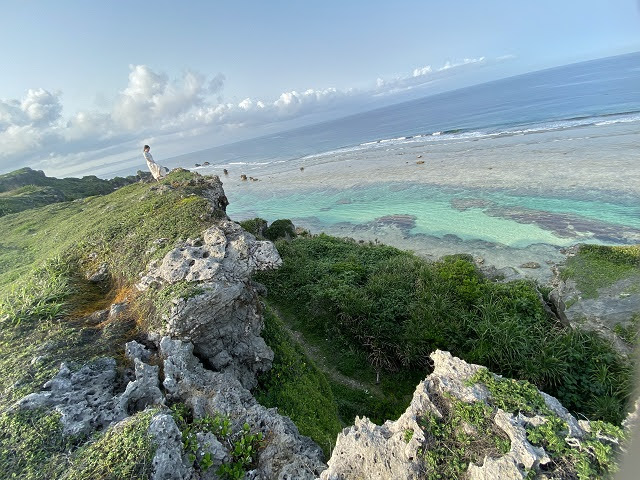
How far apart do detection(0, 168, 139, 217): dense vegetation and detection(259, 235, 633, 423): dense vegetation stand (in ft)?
94.3

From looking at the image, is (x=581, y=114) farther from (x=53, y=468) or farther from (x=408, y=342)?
(x=53, y=468)

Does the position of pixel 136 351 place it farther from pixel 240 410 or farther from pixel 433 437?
pixel 433 437

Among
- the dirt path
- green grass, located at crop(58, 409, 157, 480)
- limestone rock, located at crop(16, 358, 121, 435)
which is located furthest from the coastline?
limestone rock, located at crop(16, 358, 121, 435)

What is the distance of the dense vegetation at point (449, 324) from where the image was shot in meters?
10.9

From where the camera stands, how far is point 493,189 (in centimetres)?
3469

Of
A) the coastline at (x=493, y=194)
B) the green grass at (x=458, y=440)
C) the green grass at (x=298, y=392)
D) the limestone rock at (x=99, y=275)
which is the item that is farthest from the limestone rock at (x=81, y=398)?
the coastline at (x=493, y=194)

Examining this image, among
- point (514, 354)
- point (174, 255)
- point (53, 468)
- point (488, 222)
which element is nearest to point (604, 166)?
point (488, 222)

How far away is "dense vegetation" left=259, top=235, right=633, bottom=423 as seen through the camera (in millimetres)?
10930

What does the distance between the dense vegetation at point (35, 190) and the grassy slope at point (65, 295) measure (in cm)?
1451

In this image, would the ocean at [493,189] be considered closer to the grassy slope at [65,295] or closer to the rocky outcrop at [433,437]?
the rocky outcrop at [433,437]

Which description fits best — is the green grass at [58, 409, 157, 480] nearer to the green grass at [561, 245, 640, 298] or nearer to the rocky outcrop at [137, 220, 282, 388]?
the rocky outcrop at [137, 220, 282, 388]

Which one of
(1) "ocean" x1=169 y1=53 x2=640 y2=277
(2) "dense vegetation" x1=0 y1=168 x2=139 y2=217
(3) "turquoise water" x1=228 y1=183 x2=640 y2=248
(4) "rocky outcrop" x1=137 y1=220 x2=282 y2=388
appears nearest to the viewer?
(4) "rocky outcrop" x1=137 y1=220 x2=282 y2=388

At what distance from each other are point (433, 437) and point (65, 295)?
11354mm

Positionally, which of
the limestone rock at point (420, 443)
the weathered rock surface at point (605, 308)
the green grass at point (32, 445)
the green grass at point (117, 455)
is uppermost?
the green grass at point (32, 445)
